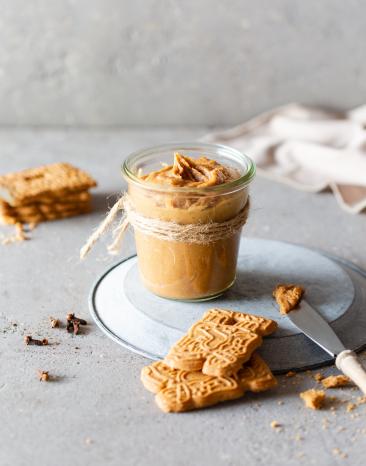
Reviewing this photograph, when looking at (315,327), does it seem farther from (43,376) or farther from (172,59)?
(172,59)

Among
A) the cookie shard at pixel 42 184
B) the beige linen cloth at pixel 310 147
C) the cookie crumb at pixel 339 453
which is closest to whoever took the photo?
the cookie crumb at pixel 339 453

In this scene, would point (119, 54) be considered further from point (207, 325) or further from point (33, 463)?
point (33, 463)

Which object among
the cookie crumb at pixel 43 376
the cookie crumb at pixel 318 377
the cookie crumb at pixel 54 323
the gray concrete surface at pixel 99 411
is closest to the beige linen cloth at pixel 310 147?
the gray concrete surface at pixel 99 411

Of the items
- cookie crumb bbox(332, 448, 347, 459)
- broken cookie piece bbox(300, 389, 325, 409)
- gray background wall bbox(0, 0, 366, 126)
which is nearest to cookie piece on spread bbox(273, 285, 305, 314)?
broken cookie piece bbox(300, 389, 325, 409)

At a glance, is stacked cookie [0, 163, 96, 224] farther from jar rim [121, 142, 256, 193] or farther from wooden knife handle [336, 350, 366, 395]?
wooden knife handle [336, 350, 366, 395]

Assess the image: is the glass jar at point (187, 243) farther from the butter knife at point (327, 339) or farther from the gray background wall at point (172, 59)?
the gray background wall at point (172, 59)
